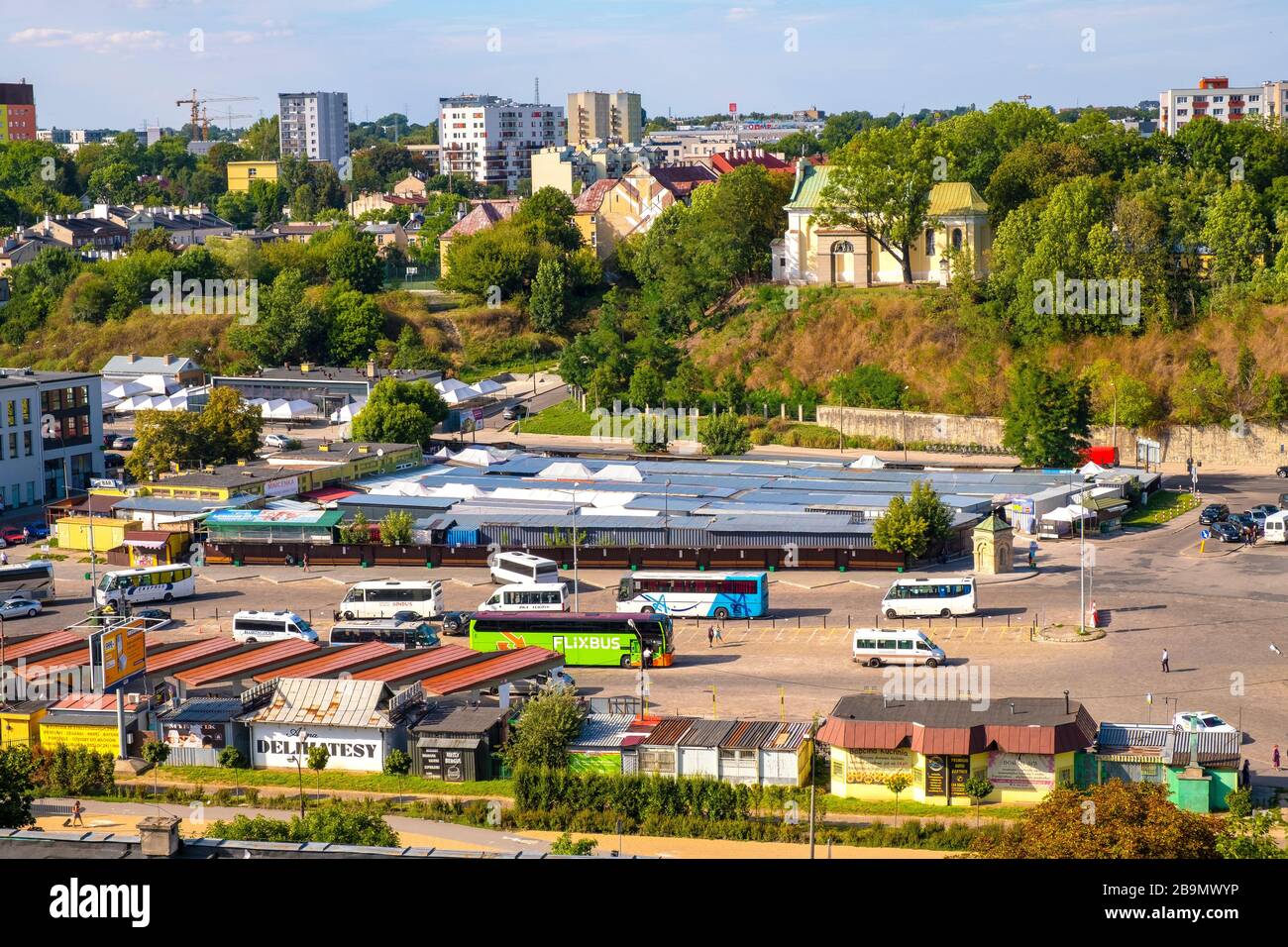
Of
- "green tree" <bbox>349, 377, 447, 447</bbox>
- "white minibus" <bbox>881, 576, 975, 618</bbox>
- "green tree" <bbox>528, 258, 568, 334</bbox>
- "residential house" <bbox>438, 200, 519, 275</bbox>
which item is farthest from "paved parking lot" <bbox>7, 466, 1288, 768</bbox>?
"residential house" <bbox>438, 200, 519, 275</bbox>

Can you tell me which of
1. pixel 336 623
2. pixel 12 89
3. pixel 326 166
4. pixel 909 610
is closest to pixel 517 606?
pixel 336 623

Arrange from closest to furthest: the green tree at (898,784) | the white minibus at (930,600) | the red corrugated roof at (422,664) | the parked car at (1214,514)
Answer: the green tree at (898,784), the red corrugated roof at (422,664), the white minibus at (930,600), the parked car at (1214,514)

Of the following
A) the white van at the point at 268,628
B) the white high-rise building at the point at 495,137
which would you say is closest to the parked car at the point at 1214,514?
the white van at the point at 268,628

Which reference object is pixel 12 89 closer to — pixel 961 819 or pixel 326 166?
pixel 326 166

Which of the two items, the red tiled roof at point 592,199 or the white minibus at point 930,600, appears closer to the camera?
the white minibus at point 930,600

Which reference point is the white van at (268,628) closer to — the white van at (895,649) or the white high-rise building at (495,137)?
the white van at (895,649)

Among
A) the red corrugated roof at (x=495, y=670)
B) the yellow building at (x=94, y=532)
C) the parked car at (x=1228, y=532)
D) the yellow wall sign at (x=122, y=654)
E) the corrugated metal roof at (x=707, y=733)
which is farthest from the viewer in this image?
the yellow building at (x=94, y=532)
